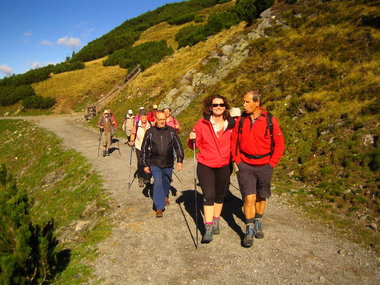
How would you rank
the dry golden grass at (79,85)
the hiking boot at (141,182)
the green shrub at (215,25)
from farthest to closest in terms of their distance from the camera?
the dry golden grass at (79,85) < the green shrub at (215,25) < the hiking boot at (141,182)

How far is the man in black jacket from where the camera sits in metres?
6.68

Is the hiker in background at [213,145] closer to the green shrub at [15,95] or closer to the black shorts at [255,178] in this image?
the black shorts at [255,178]

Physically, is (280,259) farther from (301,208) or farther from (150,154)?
(150,154)

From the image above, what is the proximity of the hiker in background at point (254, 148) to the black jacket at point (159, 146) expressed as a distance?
2.01 metres

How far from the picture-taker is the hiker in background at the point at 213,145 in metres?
5.16

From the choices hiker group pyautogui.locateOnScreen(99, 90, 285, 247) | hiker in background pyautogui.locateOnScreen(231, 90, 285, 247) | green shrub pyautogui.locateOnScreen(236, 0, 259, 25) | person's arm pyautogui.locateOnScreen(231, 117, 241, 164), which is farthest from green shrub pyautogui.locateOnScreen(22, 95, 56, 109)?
hiker in background pyautogui.locateOnScreen(231, 90, 285, 247)

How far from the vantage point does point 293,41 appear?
69.7 feet

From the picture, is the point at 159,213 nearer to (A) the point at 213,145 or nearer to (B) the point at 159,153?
(B) the point at 159,153

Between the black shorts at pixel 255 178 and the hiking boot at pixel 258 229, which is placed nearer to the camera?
the black shorts at pixel 255 178

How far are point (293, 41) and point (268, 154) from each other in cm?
1898

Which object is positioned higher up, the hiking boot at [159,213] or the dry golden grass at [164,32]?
the dry golden grass at [164,32]

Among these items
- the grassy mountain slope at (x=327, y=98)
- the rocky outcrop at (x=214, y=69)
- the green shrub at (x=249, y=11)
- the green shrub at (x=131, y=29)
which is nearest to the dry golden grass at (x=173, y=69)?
the green shrub at (x=249, y=11)

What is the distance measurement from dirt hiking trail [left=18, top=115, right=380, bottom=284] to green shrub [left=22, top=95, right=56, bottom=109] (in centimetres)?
4236

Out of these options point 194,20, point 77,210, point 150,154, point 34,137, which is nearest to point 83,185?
point 77,210
